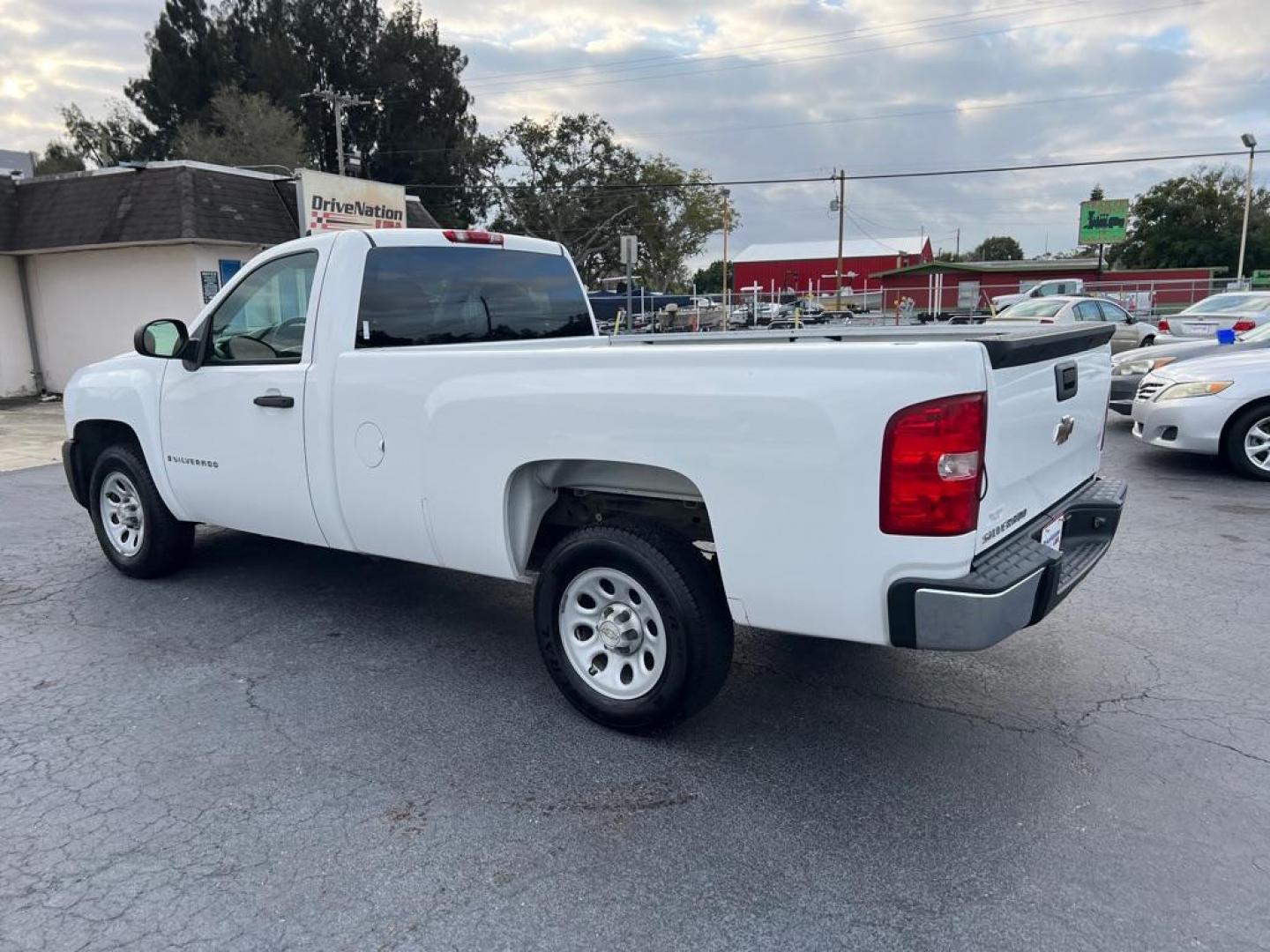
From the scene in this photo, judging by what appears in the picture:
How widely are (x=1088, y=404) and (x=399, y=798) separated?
10.4 feet

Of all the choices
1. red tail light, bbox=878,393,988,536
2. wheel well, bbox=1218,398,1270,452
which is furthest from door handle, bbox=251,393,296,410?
wheel well, bbox=1218,398,1270,452

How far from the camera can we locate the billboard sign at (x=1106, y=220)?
62250 mm

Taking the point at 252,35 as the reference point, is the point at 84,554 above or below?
below

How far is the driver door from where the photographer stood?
175 inches

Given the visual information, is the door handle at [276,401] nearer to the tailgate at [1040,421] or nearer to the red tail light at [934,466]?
the red tail light at [934,466]

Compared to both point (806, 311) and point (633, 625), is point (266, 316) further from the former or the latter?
point (806, 311)

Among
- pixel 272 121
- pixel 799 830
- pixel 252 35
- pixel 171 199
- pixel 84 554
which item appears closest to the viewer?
pixel 799 830

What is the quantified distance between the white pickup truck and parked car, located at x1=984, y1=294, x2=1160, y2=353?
1420cm

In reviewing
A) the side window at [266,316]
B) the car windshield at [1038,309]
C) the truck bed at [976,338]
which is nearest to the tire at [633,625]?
the truck bed at [976,338]

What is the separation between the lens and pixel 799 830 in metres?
3.00

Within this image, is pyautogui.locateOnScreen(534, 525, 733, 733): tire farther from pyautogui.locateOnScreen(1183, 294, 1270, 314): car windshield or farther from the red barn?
the red barn

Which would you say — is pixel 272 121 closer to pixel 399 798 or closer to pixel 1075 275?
pixel 399 798

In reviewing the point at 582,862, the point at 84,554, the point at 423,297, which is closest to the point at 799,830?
the point at 582,862

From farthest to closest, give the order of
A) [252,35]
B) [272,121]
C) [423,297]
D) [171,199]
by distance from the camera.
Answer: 1. [252,35]
2. [272,121]
3. [171,199]
4. [423,297]
